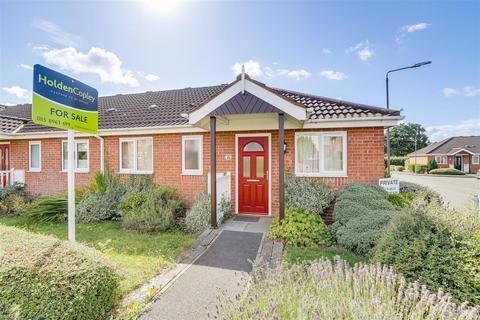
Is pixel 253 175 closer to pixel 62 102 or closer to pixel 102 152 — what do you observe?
pixel 62 102

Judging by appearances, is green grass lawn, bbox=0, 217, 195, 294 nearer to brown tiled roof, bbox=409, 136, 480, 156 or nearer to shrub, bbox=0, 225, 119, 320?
shrub, bbox=0, 225, 119, 320

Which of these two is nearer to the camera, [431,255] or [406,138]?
[431,255]

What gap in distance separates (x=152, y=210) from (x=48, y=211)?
174 inches

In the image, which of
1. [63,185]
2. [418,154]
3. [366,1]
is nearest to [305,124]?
[366,1]

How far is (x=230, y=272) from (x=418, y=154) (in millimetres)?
65430

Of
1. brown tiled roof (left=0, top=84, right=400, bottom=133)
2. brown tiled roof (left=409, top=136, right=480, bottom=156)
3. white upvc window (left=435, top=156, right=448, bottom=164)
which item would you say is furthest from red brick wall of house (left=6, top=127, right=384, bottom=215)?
white upvc window (left=435, top=156, right=448, bottom=164)

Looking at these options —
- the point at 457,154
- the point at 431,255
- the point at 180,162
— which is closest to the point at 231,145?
the point at 180,162

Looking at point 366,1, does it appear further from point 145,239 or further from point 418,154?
point 418,154

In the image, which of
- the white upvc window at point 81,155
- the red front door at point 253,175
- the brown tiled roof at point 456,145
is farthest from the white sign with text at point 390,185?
the brown tiled roof at point 456,145

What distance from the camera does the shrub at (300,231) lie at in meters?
5.85

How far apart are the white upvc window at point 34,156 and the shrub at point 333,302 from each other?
13452 millimetres

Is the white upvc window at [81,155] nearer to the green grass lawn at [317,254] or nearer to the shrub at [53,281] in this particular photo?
the shrub at [53,281]

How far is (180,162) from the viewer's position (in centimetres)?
927

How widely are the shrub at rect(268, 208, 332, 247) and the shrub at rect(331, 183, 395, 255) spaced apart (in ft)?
1.25
